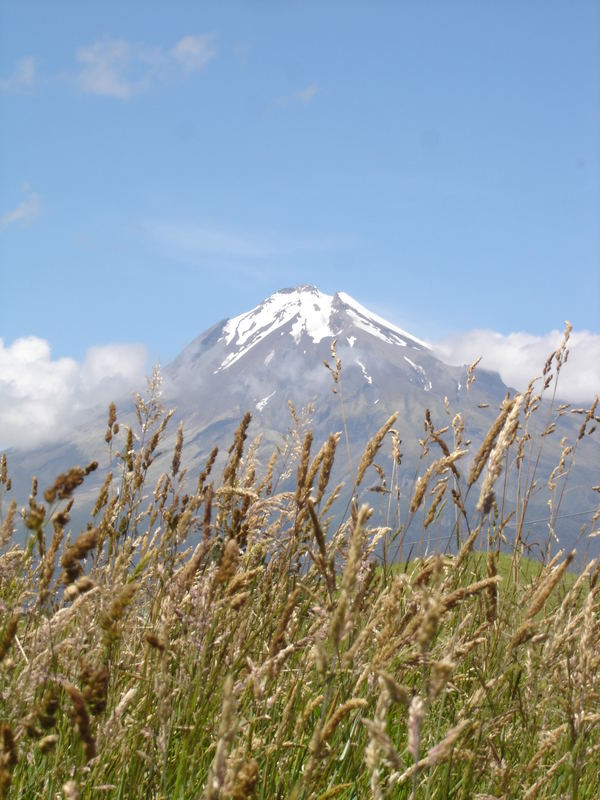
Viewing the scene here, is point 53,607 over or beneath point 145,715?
over

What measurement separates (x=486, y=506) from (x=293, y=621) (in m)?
1.22

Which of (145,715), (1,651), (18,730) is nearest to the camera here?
(1,651)

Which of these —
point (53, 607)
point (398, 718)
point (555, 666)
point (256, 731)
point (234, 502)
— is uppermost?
point (234, 502)

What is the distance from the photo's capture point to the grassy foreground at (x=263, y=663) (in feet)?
4.74

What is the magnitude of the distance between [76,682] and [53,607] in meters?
0.47

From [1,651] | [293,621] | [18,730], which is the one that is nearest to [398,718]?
[293,621]

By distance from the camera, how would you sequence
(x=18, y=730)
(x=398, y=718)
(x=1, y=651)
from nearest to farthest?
(x=1, y=651) < (x=18, y=730) < (x=398, y=718)

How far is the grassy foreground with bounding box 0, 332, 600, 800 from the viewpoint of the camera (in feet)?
4.74

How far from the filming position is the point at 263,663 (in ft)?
7.31

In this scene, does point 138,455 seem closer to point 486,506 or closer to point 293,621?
point 293,621

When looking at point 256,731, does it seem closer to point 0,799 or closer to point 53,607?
point 53,607

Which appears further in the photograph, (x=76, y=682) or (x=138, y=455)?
(x=138, y=455)

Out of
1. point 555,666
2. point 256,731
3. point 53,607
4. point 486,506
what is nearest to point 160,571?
point 53,607

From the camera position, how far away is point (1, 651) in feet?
4.73
